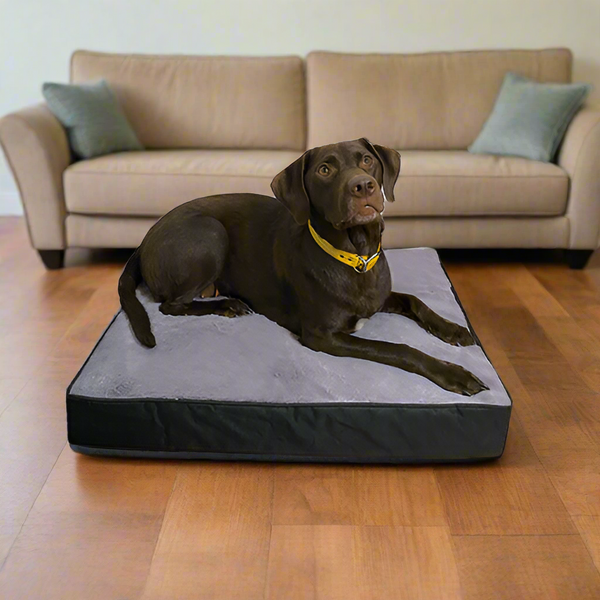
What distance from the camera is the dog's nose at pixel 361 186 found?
1.92 m

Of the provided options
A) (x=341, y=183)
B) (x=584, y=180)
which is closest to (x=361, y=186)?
(x=341, y=183)

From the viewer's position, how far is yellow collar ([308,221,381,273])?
6.94 feet

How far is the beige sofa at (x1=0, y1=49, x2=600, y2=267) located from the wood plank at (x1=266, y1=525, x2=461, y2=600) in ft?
6.83

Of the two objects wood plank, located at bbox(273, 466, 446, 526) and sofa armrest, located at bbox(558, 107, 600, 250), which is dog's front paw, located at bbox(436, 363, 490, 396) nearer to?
wood plank, located at bbox(273, 466, 446, 526)

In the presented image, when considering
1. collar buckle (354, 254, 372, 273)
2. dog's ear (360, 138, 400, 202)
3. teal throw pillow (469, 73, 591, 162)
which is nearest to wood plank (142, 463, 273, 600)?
collar buckle (354, 254, 372, 273)

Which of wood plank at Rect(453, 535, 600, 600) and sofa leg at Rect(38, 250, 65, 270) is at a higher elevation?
wood plank at Rect(453, 535, 600, 600)

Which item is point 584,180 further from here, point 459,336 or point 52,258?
point 52,258

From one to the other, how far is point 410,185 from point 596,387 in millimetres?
1432

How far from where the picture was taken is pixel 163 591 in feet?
5.01

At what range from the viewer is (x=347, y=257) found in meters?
2.12

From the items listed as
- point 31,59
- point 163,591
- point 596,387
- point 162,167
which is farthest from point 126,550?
point 31,59

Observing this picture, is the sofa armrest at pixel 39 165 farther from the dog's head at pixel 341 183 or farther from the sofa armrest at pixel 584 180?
the sofa armrest at pixel 584 180

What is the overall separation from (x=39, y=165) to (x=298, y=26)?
1870mm

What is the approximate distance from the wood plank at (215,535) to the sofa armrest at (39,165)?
2.02m
